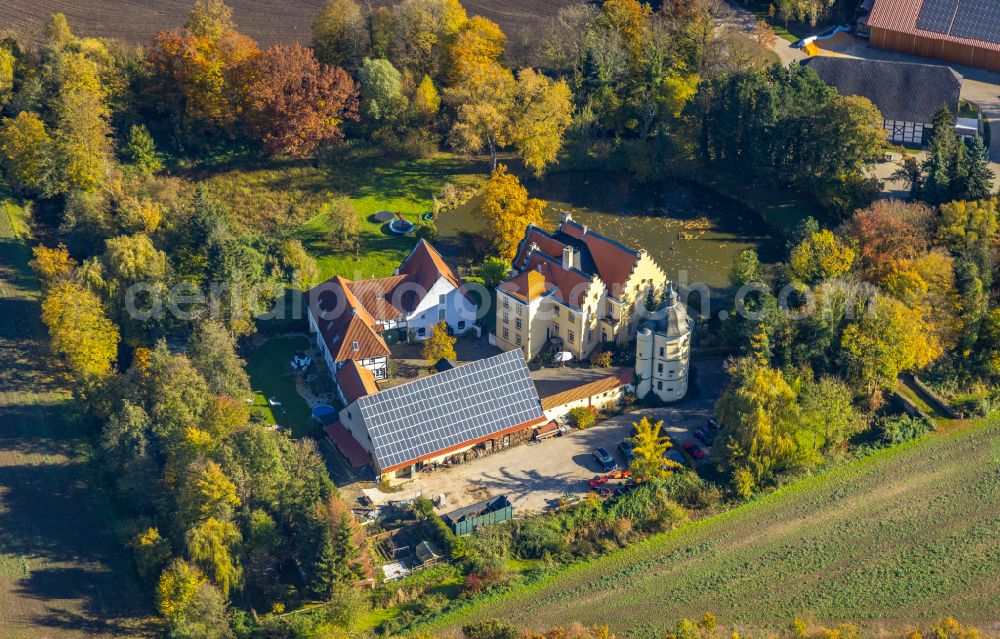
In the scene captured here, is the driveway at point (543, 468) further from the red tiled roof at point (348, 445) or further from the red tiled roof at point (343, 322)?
the red tiled roof at point (343, 322)

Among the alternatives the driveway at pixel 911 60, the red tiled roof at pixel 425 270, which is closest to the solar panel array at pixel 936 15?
the driveway at pixel 911 60

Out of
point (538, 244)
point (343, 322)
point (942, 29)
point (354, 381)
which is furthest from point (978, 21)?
point (354, 381)

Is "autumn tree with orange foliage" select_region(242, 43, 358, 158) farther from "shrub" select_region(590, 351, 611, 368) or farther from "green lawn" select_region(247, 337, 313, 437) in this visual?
"shrub" select_region(590, 351, 611, 368)

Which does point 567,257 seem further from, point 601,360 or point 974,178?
point 974,178

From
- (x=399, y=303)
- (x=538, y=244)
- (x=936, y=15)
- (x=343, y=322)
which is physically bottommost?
(x=343, y=322)

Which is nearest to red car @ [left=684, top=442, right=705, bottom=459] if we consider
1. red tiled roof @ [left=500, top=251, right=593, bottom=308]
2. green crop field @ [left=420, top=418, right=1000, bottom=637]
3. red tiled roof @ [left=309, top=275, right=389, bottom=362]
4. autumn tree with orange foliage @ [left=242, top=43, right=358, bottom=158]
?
green crop field @ [left=420, top=418, right=1000, bottom=637]

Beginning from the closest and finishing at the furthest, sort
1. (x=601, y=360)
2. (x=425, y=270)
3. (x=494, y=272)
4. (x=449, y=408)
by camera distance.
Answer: (x=449, y=408), (x=601, y=360), (x=425, y=270), (x=494, y=272)

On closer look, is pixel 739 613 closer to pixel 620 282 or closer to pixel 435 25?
pixel 620 282

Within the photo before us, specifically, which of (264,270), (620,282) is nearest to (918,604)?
(620,282)
